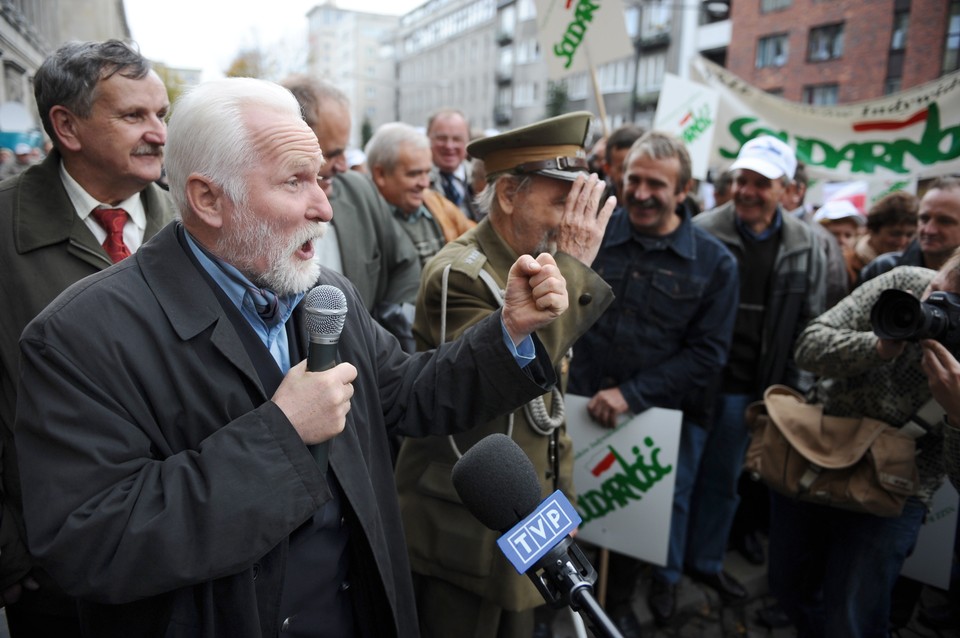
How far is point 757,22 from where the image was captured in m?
30.6

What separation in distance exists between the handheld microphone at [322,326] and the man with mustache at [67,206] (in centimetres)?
87

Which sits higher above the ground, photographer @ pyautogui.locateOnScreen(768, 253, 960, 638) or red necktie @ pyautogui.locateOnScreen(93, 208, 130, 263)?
red necktie @ pyautogui.locateOnScreen(93, 208, 130, 263)

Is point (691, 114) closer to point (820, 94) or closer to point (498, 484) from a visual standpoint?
point (498, 484)

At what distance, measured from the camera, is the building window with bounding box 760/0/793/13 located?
29562 mm

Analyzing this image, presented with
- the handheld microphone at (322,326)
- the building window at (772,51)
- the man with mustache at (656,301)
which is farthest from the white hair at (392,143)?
the building window at (772,51)

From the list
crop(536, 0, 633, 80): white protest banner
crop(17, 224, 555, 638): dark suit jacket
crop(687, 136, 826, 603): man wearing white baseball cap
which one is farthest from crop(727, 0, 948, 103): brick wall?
crop(17, 224, 555, 638): dark suit jacket

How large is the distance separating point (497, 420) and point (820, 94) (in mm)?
32470

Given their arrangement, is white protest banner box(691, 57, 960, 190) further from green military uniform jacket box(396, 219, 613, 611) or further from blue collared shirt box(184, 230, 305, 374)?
blue collared shirt box(184, 230, 305, 374)

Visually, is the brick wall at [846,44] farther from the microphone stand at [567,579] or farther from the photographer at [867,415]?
the microphone stand at [567,579]

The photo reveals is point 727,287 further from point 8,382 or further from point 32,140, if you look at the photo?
point 32,140

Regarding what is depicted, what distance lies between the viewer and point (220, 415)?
139cm

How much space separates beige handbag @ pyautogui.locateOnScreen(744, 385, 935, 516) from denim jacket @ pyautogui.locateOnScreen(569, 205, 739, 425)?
0.41m

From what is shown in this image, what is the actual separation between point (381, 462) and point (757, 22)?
34.9 m

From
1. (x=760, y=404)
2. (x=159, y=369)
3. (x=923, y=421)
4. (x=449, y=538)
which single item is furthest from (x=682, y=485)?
(x=159, y=369)
